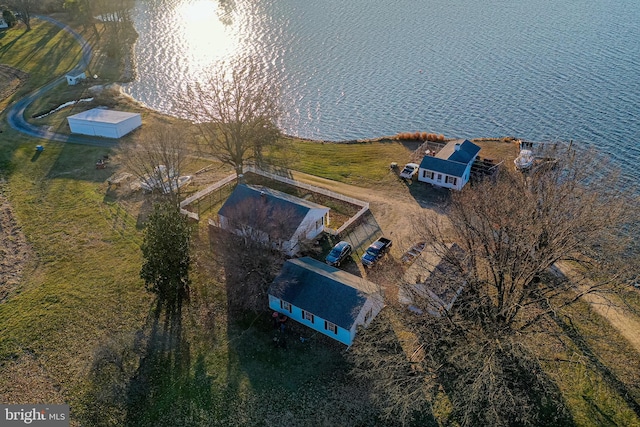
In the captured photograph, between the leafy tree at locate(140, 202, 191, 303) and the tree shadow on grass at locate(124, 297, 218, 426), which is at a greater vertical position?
the leafy tree at locate(140, 202, 191, 303)

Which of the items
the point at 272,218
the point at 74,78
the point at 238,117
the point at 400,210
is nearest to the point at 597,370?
the point at 400,210

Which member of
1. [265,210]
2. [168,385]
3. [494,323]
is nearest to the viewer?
[494,323]

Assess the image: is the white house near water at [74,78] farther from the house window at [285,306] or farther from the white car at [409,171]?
the house window at [285,306]

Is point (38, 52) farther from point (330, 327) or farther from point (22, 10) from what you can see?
point (330, 327)

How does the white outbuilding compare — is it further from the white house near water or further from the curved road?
the white house near water

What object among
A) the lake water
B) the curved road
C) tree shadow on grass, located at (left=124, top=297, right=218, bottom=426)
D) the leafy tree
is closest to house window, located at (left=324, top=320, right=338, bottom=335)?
tree shadow on grass, located at (left=124, top=297, right=218, bottom=426)

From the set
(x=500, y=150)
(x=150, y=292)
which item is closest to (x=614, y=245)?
(x=500, y=150)
